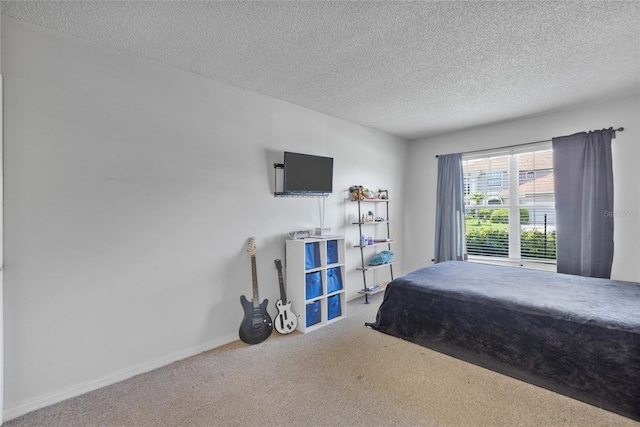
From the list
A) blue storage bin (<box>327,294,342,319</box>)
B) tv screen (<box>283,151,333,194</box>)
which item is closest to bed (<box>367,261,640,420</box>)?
blue storage bin (<box>327,294,342,319</box>)

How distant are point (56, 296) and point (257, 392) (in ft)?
4.84

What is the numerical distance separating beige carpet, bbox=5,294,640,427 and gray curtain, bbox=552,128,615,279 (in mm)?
2013

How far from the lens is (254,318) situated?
267 centimetres

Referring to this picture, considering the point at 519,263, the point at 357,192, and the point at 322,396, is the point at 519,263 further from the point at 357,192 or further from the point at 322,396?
the point at 322,396

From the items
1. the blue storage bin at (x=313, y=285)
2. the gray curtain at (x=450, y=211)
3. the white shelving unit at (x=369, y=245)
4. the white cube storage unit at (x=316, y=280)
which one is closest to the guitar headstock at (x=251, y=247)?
the white cube storage unit at (x=316, y=280)

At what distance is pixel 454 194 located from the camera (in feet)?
13.8

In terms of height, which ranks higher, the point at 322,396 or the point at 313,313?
the point at 313,313

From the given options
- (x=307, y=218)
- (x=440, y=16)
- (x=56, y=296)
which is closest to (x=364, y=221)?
(x=307, y=218)

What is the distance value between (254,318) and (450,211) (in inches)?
124

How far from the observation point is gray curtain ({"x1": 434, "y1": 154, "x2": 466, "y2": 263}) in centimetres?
415

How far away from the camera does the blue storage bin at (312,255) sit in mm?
2928

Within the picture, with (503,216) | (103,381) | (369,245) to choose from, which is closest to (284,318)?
(103,381)

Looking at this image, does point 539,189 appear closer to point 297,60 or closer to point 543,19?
point 543,19

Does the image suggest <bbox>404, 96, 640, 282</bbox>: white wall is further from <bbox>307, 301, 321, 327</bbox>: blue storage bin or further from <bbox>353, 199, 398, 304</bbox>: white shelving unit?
<bbox>307, 301, 321, 327</bbox>: blue storage bin
